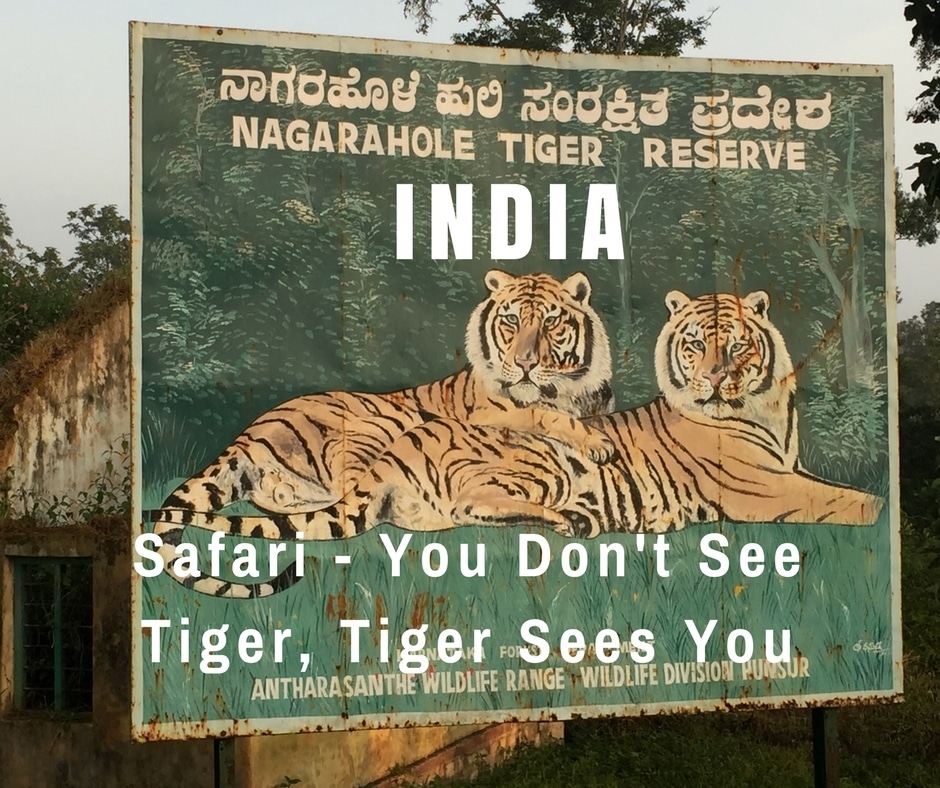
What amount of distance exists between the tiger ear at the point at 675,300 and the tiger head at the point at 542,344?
383mm

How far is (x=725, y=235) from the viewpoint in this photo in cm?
610

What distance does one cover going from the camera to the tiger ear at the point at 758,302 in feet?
20.1

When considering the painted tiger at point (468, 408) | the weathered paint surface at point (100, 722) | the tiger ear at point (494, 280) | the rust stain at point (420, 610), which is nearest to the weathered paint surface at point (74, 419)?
the weathered paint surface at point (100, 722)

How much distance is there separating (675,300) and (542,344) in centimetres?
76

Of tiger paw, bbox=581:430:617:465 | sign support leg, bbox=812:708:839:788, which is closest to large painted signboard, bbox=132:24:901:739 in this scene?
tiger paw, bbox=581:430:617:465

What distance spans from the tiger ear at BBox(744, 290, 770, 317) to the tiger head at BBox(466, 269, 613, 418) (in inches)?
32.4

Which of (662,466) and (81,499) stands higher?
(662,466)

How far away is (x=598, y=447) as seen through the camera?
5.96m

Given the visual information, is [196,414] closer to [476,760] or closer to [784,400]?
[784,400]

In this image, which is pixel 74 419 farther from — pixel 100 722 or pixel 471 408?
pixel 471 408

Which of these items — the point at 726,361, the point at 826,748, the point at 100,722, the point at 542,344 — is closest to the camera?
the point at 542,344

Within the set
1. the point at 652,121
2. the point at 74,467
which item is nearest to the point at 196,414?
the point at 652,121

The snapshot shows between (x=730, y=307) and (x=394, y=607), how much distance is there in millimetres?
2396
